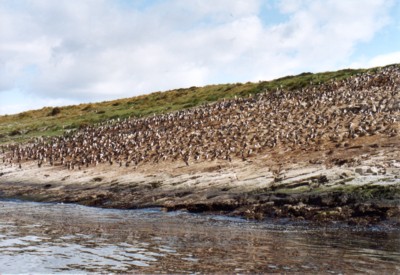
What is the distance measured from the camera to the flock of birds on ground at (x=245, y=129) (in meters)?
32.7

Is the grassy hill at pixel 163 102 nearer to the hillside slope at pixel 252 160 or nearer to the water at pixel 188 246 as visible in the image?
the hillside slope at pixel 252 160

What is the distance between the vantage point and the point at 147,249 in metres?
15.5

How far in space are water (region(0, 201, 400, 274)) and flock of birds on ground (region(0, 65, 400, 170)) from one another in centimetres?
1156

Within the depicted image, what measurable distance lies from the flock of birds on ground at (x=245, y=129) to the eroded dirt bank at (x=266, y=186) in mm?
1770

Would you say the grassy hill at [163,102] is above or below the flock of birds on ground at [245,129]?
above

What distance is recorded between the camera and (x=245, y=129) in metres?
38.3

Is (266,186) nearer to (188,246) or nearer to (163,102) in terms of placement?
(188,246)

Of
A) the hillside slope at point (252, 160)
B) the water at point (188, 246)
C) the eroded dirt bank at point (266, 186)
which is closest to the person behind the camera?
the water at point (188, 246)

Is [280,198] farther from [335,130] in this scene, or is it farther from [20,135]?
[20,135]

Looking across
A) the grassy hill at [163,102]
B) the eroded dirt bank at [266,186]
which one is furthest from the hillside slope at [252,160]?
the grassy hill at [163,102]

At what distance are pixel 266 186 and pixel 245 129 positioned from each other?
13.3 m

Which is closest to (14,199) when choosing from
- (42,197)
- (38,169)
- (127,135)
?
(42,197)

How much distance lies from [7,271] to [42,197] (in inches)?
842

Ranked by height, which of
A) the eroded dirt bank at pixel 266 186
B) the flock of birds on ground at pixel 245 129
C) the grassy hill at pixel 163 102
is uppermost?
the grassy hill at pixel 163 102
